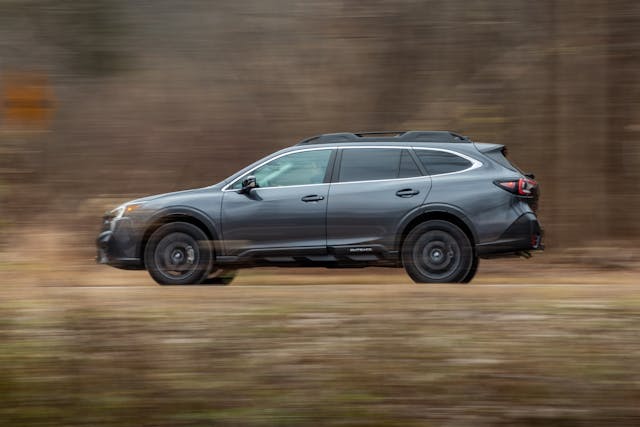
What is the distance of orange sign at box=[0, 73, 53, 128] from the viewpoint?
23.4 feet

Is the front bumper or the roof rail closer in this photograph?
the front bumper

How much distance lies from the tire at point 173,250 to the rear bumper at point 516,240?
2.99 metres

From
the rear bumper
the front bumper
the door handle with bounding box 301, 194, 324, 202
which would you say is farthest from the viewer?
the door handle with bounding box 301, 194, 324, 202

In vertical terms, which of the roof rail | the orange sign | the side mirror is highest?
the orange sign

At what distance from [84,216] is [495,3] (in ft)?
16.4

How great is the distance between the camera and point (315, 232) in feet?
33.0

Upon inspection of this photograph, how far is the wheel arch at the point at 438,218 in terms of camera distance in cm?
A: 995

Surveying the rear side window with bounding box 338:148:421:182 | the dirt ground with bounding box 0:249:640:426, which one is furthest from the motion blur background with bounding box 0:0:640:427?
the rear side window with bounding box 338:148:421:182

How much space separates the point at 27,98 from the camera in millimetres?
7430

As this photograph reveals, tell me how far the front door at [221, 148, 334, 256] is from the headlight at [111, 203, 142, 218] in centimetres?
198

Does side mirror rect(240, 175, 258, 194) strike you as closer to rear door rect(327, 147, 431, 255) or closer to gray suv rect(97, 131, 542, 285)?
gray suv rect(97, 131, 542, 285)

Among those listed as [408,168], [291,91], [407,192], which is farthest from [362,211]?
[291,91]

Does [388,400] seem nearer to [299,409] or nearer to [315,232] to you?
[299,409]

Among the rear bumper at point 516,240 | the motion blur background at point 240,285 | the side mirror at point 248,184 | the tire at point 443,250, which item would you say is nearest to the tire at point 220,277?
the motion blur background at point 240,285
